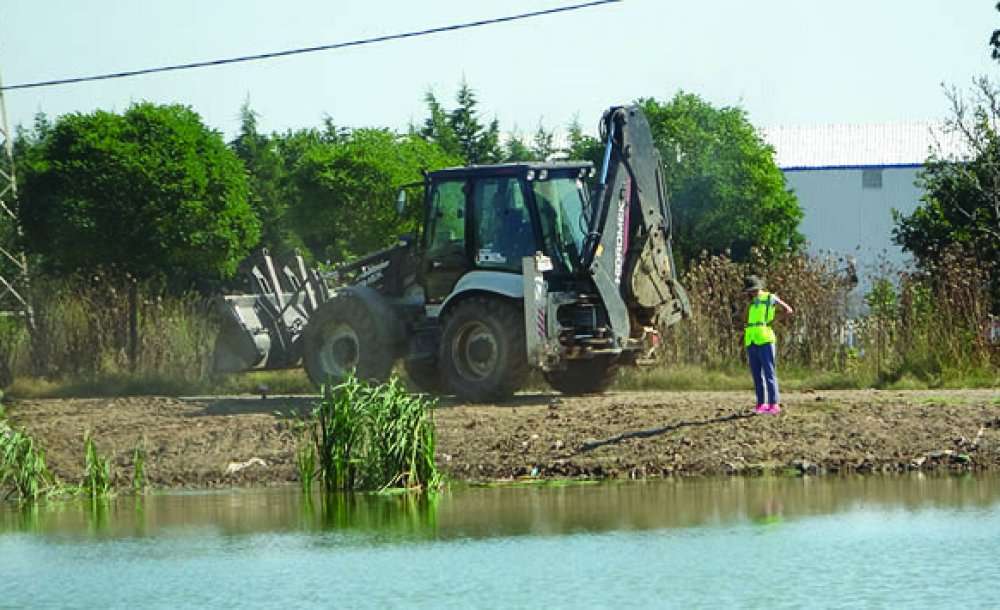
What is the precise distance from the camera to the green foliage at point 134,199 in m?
Answer: 29.2

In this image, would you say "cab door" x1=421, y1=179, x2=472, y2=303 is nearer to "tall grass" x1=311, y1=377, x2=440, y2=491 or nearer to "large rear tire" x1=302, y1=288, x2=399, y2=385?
"large rear tire" x1=302, y1=288, x2=399, y2=385

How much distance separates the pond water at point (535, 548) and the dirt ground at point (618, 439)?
0.73 m

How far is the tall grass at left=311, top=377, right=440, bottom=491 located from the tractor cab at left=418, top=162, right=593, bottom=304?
14.9 ft

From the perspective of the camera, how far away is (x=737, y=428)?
19.2 meters

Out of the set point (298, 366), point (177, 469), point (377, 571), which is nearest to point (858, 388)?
point (298, 366)

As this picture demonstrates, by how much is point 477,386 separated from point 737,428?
4067mm

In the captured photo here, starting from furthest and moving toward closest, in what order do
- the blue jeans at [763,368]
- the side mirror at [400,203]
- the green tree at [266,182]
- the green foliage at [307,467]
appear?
1. the green tree at [266,182]
2. the side mirror at [400,203]
3. the blue jeans at [763,368]
4. the green foliage at [307,467]

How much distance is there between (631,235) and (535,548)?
8.90 m

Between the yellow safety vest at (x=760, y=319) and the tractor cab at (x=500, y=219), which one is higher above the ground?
the tractor cab at (x=500, y=219)

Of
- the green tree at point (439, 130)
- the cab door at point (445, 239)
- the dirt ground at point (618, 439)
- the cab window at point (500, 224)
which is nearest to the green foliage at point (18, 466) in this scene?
the dirt ground at point (618, 439)

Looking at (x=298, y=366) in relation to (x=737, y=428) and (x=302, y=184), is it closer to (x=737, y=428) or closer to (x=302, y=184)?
(x=737, y=428)

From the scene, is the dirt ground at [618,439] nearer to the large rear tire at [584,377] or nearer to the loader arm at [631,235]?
the loader arm at [631,235]

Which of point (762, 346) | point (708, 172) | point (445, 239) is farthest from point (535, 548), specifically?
point (708, 172)

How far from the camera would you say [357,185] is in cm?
3606
